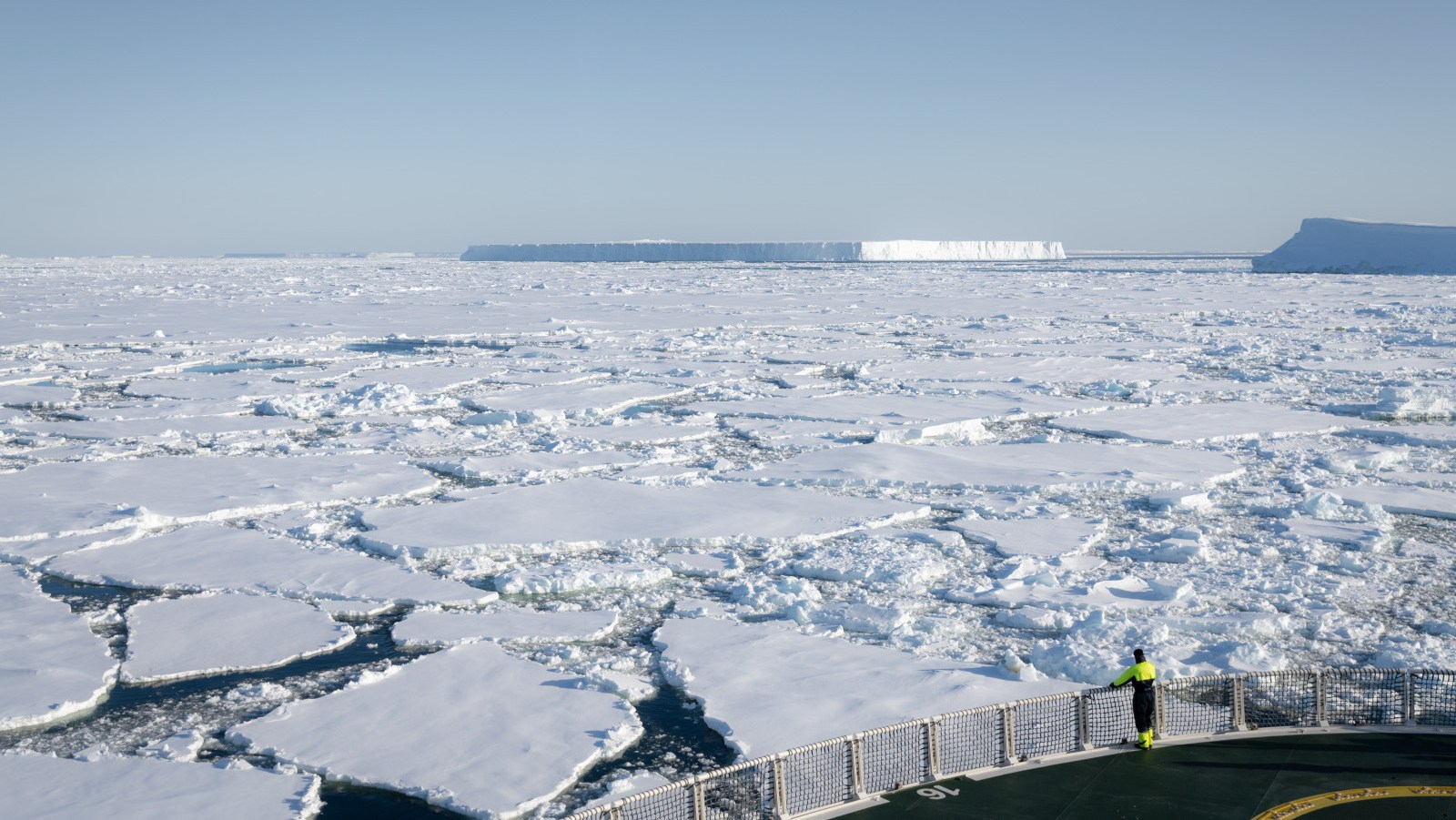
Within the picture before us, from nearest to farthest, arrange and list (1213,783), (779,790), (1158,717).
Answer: (779,790) → (1213,783) → (1158,717)

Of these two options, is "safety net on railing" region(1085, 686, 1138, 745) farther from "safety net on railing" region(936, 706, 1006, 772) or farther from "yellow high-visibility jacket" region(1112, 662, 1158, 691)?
"safety net on railing" region(936, 706, 1006, 772)

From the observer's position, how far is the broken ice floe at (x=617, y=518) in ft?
33.4

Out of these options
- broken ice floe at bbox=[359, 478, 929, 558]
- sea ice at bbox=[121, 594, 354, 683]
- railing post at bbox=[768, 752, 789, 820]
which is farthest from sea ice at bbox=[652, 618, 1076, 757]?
sea ice at bbox=[121, 594, 354, 683]

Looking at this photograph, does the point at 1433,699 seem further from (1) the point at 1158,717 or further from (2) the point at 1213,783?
(2) the point at 1213,783

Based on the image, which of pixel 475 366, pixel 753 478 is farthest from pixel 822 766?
pixel 475 366

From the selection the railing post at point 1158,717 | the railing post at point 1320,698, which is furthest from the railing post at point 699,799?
the railing post at point 1320,698

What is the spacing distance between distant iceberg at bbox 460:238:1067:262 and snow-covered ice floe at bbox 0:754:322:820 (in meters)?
108

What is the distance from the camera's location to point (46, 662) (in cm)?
730

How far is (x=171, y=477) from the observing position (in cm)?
1264

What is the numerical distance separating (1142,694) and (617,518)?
6.08 m

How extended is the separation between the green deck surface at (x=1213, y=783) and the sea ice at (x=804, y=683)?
108cm

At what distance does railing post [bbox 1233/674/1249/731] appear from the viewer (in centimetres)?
611

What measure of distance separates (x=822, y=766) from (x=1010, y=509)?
245 inches

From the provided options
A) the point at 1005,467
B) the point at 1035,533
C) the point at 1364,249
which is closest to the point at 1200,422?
the point at 1005,467
